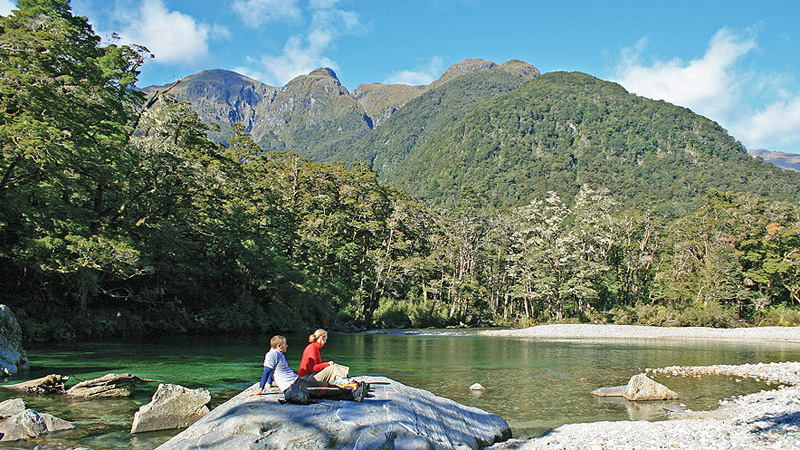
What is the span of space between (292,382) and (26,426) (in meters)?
4.15

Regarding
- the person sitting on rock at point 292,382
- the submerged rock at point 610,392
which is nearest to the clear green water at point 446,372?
the submerged rock at point 610,392

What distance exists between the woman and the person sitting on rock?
304 millimetres

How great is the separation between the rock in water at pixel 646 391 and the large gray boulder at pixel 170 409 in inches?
385

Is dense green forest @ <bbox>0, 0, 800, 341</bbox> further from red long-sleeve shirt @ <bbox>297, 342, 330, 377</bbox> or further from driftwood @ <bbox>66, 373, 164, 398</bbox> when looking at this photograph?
red long-sleeve shirt @ <bbox>297, 342, 330, 377</bbox>

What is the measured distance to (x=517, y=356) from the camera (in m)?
21.5

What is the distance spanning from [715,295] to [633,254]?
326 inches

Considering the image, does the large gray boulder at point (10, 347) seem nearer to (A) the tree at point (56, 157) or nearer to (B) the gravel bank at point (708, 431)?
(A) the tree at point (56, 157)

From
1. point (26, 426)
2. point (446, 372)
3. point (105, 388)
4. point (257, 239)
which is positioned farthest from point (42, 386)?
point (257, 239)

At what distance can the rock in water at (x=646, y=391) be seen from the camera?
11.7 meters

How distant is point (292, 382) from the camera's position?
7141mm

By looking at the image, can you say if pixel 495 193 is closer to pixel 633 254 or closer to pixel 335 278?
pixel 633 254

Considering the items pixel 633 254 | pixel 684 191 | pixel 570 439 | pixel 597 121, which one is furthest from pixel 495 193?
pixel 570 439

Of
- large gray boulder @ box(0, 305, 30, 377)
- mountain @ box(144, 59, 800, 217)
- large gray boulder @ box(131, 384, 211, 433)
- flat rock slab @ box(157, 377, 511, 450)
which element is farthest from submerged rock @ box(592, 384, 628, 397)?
mountain @ box(144, 59, 800, 217)

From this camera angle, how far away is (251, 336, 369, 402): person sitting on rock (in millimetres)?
6648
